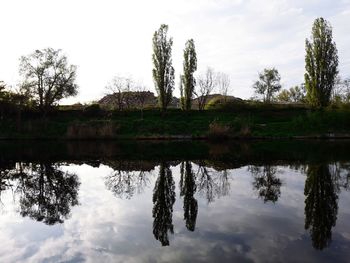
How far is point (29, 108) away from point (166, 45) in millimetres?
19588

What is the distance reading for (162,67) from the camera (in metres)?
48.1

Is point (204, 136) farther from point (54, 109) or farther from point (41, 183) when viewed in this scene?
point (41, 183)

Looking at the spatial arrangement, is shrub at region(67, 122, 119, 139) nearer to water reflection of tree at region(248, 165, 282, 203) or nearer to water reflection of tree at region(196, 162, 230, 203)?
water reflection of tree at region(196, 162, 230, 203)

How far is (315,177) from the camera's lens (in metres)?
14.5

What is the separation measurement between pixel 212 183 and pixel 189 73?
126ft

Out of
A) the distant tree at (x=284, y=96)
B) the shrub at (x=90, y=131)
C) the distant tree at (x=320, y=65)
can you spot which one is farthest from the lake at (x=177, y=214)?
the distant tree at (x=284, y=96)

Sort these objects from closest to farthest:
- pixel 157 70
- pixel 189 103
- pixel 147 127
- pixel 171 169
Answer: pixel 171 169, pixel 147 127, pixel 157 70, pixel 189 103

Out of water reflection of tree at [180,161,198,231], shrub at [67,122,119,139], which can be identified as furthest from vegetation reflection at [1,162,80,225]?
shrub at [67,122,119,139]

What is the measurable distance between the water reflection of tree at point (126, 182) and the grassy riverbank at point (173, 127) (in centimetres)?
2304

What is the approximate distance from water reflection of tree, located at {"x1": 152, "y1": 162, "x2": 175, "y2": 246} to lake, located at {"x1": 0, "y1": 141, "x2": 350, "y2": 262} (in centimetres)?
3

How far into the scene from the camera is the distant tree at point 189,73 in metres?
50.9

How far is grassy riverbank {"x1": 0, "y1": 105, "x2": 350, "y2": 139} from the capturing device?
40.9 m

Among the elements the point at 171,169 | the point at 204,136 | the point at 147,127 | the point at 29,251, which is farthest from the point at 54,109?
the point at 29,251

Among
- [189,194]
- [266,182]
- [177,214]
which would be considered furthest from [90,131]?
[177,214]
